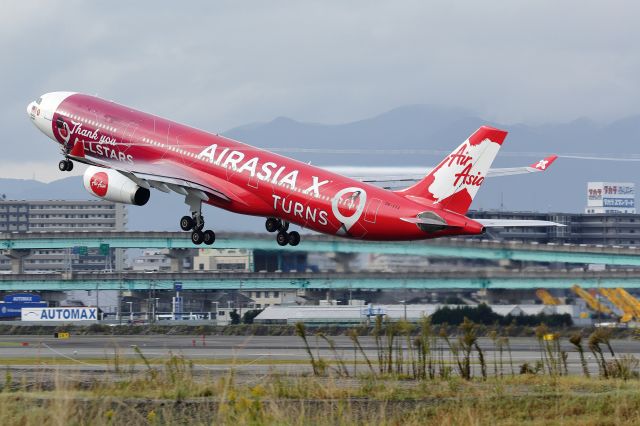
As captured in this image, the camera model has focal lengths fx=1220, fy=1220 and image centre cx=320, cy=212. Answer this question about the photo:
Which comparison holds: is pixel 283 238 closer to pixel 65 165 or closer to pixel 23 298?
pixel 65 165

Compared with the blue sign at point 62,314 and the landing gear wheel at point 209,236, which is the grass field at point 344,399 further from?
the blue sign at point 62,314

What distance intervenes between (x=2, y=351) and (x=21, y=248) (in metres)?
78.5

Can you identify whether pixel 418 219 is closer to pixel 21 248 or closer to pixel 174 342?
pixel 174 342

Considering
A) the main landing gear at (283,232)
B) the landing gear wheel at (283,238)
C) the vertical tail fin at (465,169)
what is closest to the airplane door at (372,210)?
the vertical tail fin at (465,169)

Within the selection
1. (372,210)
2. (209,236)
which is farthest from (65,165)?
(372,210)

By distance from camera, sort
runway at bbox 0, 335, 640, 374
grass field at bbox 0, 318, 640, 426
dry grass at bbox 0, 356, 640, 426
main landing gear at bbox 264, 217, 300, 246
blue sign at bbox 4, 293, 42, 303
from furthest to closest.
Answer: blue sign at bbox 4, 293, 42, 303, main landing gear at bbox 264, 217, 300, 246, runway at bbox 0, 335, 640, 374, grass field at bbox 0, 318, 640, 426, dry grass at bbox 0, 356, 640, 426

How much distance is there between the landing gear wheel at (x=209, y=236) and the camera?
228 feet

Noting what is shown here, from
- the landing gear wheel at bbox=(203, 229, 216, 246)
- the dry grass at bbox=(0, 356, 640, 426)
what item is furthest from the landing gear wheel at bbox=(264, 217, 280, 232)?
the dry grass at bbox=(0, 356, 640, 426)

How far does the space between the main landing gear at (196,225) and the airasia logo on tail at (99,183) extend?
482 cm

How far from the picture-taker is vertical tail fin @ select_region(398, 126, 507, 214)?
201 feet

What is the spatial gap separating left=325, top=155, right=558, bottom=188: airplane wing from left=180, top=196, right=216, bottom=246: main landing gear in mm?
8459

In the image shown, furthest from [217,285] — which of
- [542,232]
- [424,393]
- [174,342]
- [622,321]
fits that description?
[424,393]

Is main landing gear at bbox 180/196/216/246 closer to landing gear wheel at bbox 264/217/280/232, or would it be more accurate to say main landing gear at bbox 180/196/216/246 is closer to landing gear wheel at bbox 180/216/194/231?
landing gear wheel at bbox 180/216/194/231

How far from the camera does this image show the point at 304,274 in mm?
70312
